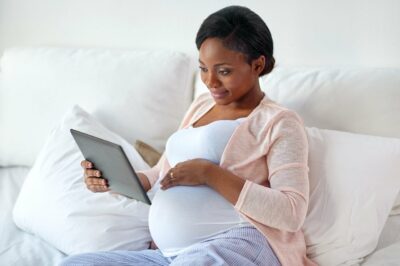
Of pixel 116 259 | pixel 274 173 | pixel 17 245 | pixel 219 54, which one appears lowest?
pixel 17 245

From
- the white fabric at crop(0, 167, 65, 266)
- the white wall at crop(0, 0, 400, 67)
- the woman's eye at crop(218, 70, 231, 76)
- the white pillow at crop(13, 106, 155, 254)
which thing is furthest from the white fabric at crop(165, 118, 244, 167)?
the white wall at crop(0, 0, 400, 67)

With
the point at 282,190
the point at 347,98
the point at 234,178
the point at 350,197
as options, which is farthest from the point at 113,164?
the point at 347,98

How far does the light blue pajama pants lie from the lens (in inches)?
51.2

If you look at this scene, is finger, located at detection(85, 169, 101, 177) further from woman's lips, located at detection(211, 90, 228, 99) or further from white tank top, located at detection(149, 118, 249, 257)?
woman's lips, located at detection(211, 90, 228, 99)

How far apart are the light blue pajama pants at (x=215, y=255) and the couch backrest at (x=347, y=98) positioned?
47cm

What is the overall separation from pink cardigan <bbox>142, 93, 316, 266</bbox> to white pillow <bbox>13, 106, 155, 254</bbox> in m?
0.36

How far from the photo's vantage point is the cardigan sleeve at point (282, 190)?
1.35 m

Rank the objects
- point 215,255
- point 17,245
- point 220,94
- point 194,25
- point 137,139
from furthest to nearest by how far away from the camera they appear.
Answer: point 194,25 < point 137,139 < point 17,245 < point 220,94 < point 215,255

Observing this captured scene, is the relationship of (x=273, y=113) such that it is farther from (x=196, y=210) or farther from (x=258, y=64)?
(x=196, y=210)

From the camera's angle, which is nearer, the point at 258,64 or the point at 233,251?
the point at 233,251

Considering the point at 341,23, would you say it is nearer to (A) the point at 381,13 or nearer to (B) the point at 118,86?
(A) the point at 381,13

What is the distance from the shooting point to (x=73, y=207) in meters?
1.70

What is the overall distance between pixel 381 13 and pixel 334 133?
466 millimetres

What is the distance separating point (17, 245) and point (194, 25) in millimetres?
961
